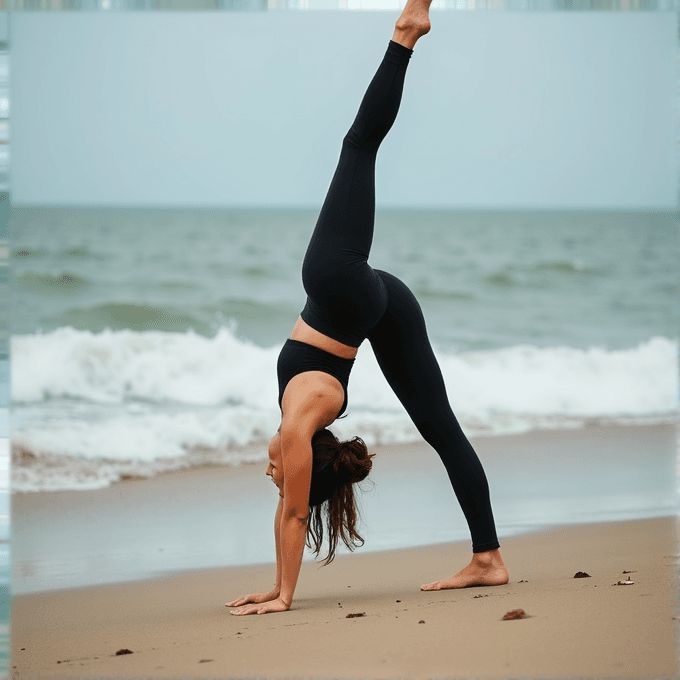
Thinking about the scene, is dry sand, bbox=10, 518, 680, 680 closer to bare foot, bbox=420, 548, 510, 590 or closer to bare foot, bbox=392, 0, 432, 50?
bare foot, bbox=420, 548, 510, 590

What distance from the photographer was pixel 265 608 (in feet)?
7.74

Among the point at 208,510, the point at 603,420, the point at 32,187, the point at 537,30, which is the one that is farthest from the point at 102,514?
the point at 32,187

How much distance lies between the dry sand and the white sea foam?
2154 millimetres

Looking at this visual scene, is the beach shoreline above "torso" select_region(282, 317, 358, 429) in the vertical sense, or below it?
below

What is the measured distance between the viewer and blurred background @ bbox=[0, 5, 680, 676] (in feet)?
17.7

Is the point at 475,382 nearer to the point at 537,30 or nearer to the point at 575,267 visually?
the point at 537,30

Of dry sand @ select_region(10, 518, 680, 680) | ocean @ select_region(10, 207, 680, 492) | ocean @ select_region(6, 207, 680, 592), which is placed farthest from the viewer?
ocean @ select_region(10, 207, 680, 492)

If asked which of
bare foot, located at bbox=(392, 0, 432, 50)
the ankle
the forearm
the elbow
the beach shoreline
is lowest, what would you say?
the beach shoreline

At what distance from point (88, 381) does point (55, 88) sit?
4.87 meters

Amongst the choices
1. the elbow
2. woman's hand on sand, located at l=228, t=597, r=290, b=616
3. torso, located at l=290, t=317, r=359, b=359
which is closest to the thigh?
torso, located at l=290, t=317, r=359, b=359

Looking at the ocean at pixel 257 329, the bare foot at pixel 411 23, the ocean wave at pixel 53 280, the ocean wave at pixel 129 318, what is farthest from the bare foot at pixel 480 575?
the ocean wave at pixel 53 280

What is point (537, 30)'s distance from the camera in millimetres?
7695

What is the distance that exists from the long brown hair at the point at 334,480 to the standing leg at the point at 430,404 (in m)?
0.26

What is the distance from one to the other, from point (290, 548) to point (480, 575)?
2.11 ft
